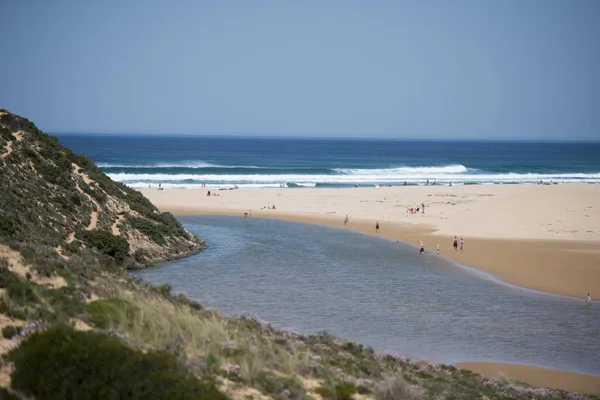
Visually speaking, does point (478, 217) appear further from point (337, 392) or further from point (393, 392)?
point (337, 392)

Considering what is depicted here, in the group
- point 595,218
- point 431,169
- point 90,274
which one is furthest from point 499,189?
point 90,274

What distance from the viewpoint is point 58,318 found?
10898mm

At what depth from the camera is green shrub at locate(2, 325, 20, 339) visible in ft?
33.8

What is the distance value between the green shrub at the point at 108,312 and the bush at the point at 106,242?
13897 mm

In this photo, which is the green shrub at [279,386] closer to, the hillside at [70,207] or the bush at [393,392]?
the bush at [393,392]

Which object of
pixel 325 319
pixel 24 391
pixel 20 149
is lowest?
pixel 325 319

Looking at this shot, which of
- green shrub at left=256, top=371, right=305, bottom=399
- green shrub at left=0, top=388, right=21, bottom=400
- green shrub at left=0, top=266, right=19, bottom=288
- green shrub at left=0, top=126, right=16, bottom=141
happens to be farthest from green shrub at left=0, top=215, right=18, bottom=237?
green shrub at left=256, top=371, right=305, bottom=399

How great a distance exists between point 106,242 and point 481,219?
1080 inches

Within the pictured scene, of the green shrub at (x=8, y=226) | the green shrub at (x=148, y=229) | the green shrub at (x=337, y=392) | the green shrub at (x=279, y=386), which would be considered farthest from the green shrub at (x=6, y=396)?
the green shrub at (x=148, y=229)

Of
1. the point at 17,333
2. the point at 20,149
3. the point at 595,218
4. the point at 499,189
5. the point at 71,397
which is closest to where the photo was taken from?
the point at 71,397

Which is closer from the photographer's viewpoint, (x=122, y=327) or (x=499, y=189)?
(x=122, y=327)

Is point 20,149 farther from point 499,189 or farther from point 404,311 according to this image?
point 499,189

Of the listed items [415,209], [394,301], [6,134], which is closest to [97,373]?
[394,301]

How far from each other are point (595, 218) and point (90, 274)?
38.8 metres
